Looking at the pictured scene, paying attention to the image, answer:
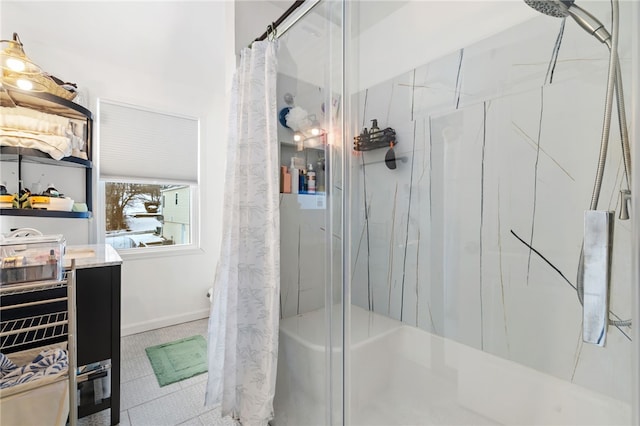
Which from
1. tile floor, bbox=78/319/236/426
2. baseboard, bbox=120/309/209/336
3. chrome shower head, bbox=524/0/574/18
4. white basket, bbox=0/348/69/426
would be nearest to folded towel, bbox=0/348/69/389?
white basket, bbox=0/348/69/426

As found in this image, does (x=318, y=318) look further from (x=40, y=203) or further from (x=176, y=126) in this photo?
(x=176, y=126)

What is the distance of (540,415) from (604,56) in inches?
54.1

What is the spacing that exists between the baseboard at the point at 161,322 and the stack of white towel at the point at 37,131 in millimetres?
1631

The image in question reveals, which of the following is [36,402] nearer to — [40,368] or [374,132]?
[40,368]

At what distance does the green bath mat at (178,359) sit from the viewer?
200 cm

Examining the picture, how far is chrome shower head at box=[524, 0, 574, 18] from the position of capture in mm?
955

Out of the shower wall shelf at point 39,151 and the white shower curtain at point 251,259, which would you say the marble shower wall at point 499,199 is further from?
the shower wall shelf at point 39,151

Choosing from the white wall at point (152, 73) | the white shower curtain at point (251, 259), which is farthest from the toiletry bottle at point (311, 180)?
the white wall at point (152, 73)

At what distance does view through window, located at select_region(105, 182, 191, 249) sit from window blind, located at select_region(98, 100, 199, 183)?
0.45 feet

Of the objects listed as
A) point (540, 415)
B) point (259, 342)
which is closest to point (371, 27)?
point (259, 342)

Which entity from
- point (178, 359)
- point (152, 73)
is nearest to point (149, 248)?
point (178, 359)

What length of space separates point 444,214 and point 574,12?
874 mm

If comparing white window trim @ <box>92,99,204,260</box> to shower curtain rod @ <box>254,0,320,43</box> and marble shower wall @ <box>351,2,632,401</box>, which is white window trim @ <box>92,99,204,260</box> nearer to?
shower curtain rod @ <box>254,0,320,43</box>

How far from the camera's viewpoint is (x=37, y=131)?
65.8 inches
